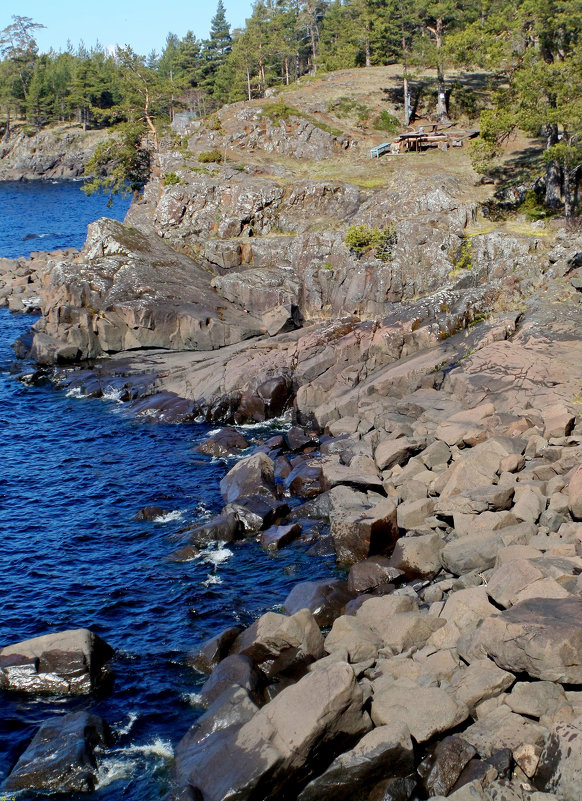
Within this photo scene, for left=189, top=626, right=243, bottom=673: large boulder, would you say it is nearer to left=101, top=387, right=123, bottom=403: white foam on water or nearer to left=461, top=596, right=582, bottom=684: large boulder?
left=461, top=596, right=582, bottom=684: large boulder

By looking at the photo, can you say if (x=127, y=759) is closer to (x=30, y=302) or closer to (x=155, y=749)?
(x=155, y=749)

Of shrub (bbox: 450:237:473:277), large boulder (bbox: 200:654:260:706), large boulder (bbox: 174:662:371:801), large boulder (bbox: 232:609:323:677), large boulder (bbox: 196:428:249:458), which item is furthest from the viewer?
shrub (bbox: 450:237:473:277)

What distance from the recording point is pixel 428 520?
3244 cm

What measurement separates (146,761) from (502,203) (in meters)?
56.0

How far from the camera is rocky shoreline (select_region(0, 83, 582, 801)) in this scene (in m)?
20.2

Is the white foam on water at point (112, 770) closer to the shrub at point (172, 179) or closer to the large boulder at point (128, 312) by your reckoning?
the large boulder at point (128, 312)

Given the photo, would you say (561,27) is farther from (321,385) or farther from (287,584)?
(287,584)

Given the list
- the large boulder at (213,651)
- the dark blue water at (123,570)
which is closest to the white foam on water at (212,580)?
the dark blue water at (123,570)

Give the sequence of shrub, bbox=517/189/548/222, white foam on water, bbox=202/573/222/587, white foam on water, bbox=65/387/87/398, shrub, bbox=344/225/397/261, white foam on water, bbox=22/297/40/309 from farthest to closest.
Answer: white foam on water, bbox=22/297/40/309, shrub, bbox=517/189/548/222, shrub, bbox=344/225/397/261, white foam on water, bbox=65/387/87/398, white foam on water, bbox=202/573/222/587

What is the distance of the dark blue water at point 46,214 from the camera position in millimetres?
108000

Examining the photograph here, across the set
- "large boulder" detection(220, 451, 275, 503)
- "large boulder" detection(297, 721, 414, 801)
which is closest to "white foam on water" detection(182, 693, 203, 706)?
"large boulder" detection(297, 721, 414, 801)

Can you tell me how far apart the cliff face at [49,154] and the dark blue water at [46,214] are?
6.86 m

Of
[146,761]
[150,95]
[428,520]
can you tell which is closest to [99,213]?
[150,95]

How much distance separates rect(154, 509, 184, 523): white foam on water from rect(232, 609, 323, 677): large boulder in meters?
12.5
